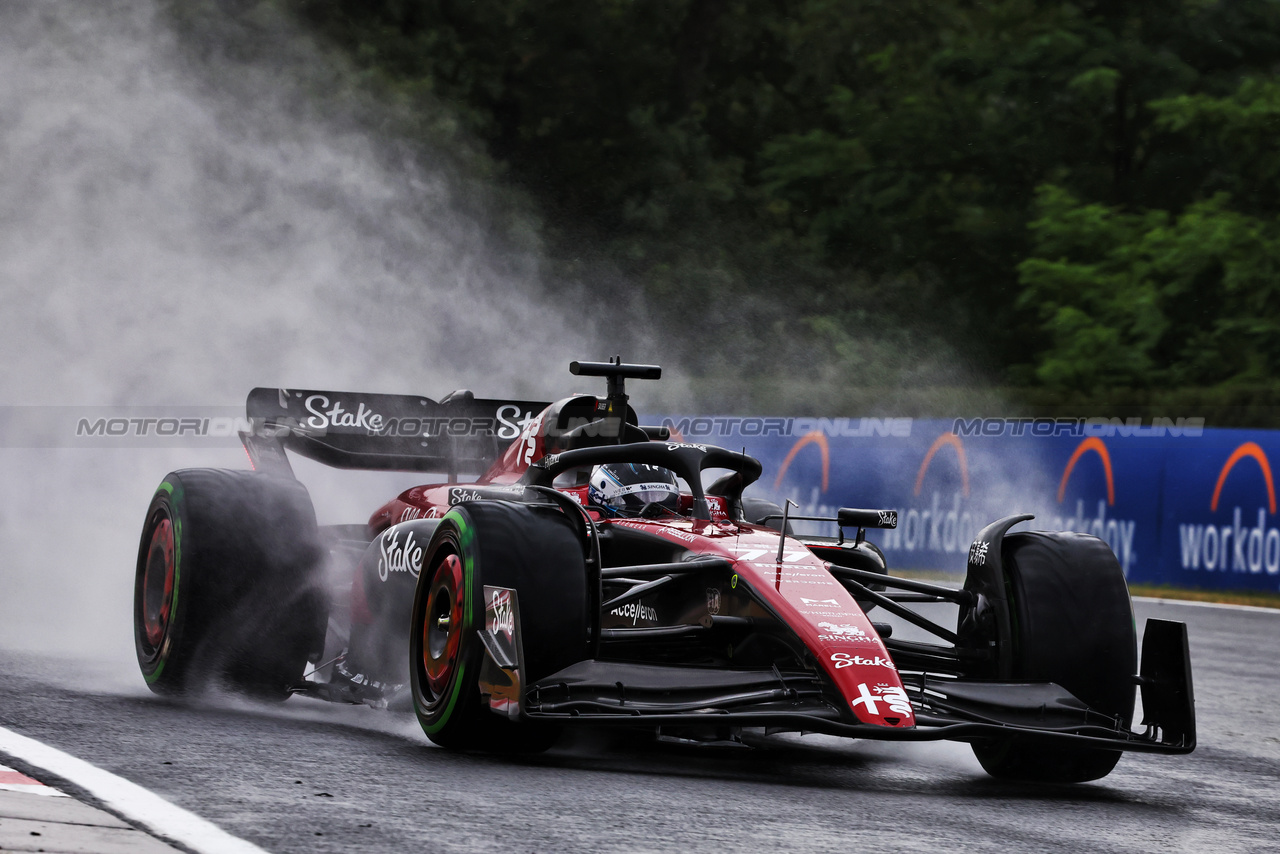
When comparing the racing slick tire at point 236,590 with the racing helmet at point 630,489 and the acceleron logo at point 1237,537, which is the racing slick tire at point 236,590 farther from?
the acceleron logo at point 1237,537

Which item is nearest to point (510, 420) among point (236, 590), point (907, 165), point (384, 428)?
point (384, 428)

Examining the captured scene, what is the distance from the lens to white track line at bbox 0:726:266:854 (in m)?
4.47

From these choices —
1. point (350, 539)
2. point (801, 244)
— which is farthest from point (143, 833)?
point (801, 244)

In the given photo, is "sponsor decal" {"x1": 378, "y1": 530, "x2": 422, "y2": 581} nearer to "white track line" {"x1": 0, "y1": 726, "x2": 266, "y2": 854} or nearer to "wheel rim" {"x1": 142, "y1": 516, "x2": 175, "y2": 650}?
"wheel rim" {"x1": 142, "y1": 516, "x2": 175, "y2": 650}

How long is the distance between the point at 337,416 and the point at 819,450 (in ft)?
30.5

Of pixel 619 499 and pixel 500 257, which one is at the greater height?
pixel 500 257

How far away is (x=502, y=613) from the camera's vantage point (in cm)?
597

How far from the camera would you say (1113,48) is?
3088 centimetres

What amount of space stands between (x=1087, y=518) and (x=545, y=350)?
10.4m

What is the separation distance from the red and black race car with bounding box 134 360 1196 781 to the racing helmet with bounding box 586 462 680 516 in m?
0.01

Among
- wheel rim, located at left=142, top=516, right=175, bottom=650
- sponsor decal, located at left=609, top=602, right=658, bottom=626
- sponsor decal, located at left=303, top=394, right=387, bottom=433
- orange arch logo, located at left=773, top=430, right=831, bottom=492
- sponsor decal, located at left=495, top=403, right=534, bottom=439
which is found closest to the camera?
sponsor decal, located at left=609, top=602, right=658, bottom=626

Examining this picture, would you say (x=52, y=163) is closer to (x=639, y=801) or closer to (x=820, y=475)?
(x=820, y=475)
